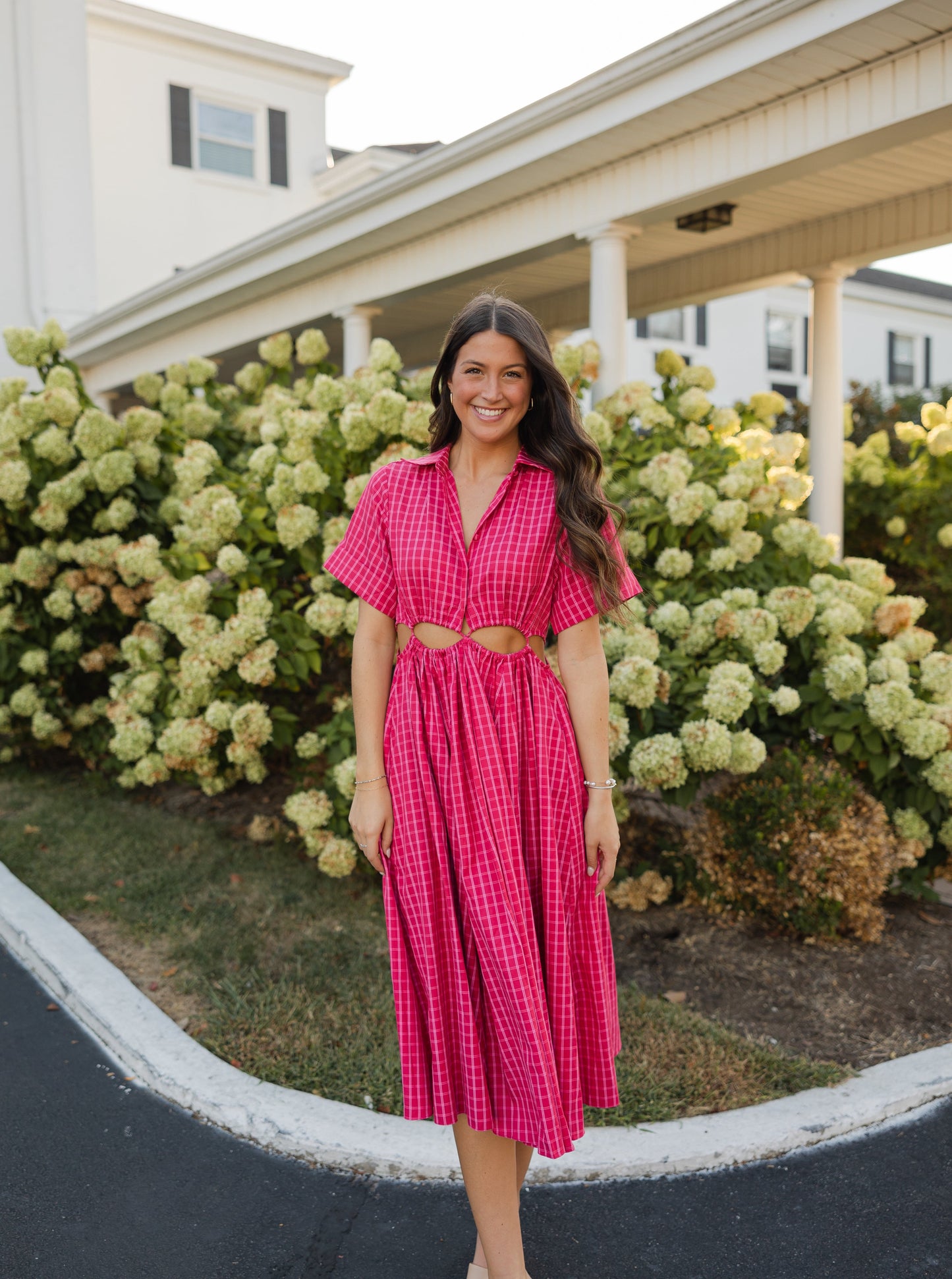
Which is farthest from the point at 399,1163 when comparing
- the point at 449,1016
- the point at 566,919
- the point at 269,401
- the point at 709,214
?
the point at 709,214

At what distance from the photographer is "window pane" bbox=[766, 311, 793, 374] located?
2005 centimetres

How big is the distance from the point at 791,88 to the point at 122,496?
391 centimetres

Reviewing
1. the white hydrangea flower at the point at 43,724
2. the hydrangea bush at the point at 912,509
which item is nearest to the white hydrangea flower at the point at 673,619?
the hydrangea bush at the point at 912,509

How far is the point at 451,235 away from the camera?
23.5 ft

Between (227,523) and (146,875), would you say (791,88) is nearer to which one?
(227,523)

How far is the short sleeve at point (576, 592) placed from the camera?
2.08 metres

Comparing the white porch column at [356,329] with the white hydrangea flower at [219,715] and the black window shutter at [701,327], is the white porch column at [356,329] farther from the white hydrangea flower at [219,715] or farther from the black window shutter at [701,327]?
the black window shutter at [701,327]

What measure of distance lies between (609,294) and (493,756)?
4660 mm

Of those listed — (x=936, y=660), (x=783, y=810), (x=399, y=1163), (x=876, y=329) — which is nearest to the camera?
(x=399, y=1163)

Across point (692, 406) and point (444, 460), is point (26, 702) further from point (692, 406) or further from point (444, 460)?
point (444, 460)

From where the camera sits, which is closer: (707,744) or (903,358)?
(707,744)

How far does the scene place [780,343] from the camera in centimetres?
2022

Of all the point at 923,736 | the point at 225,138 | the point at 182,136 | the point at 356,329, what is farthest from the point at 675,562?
the point at 225,138

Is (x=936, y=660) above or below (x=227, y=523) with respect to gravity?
below
